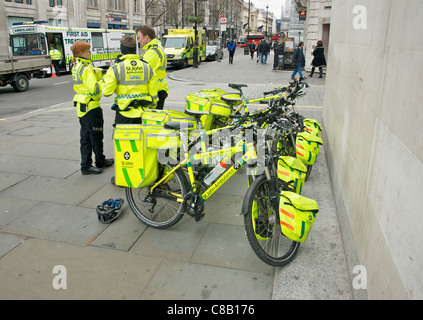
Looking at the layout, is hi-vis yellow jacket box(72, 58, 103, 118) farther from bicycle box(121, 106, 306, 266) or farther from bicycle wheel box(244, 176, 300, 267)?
bicycle wheel box(244, 176, 300, 267)

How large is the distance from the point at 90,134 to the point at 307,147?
3.19 m

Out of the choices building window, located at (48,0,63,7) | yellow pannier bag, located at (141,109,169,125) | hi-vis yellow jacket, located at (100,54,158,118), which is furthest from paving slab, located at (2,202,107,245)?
building window, located at (48,0,63,7)

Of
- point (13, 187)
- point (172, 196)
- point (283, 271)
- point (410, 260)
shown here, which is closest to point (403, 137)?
point (410, 260)

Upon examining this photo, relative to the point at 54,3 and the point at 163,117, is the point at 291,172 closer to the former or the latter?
the point at 163,117

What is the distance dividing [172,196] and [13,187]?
8.94ft

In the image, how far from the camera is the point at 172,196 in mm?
3838

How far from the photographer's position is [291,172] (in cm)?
366

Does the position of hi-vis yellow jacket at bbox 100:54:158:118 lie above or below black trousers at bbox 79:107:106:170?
above

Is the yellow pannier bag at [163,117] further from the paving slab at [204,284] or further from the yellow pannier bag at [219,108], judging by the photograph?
the paving slab at [204,284]

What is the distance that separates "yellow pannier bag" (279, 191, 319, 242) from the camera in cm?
298

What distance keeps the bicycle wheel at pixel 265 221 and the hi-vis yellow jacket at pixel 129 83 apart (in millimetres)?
2358

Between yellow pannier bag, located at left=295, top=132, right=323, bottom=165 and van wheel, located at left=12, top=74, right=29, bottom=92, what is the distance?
561 inches

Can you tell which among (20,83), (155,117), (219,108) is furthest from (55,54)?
(155,117)
